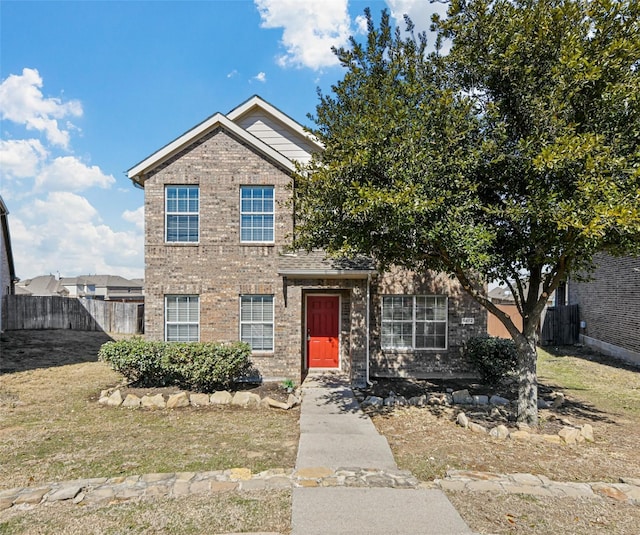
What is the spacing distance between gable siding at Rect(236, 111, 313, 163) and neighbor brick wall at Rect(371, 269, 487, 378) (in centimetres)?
508

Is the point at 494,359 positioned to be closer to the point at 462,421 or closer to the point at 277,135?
the point at 462,421

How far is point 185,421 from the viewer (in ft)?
27.3

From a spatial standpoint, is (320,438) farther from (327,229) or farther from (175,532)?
(327,229)

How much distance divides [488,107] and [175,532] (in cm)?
764

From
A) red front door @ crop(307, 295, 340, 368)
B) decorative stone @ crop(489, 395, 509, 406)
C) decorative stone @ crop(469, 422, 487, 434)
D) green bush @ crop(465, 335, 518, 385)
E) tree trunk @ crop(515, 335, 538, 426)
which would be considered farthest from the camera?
red front door @ crop(307, 295, 340, 368)

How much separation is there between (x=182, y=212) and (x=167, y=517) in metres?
A: 8.64

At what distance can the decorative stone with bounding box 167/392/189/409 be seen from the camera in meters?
9.32

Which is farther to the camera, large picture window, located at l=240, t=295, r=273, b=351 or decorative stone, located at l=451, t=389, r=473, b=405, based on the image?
large picture window, located at l=240, t=295, r=273, b=351

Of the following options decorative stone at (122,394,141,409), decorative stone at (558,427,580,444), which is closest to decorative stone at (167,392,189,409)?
decorative stone at (122,394,141,409)

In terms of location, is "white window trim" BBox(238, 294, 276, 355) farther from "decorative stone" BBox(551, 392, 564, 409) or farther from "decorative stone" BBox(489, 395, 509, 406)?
"decorative stone" BBox(551, 392, 564, 409)

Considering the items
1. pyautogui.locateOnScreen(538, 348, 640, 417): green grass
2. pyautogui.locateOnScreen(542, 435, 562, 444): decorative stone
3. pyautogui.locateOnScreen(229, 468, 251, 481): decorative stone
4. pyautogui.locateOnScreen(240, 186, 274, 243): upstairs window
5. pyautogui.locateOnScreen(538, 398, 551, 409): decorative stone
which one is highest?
pyautogui.locateOnScreen(240, 186, 274, 243): upstairs window

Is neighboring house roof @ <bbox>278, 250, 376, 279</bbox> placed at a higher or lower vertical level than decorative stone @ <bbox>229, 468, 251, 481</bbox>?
higher

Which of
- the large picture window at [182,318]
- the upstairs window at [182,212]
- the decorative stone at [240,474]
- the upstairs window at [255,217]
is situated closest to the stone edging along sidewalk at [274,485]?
the decorative stone at [240,474]

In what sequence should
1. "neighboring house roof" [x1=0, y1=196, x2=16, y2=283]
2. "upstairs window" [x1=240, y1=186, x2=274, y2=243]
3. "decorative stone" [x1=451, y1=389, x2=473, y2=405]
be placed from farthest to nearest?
"neighboring house roof" [x1=0, y1=196, x2=16, y2=283], "upstairs window" [x1=240, y1=186, x2=274, y2=243], "decorative stone" [x1=451, y1=389, x2=473, y2=405]
